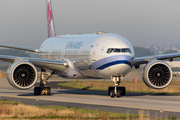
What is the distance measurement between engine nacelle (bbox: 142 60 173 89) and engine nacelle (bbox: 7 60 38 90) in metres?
9.03

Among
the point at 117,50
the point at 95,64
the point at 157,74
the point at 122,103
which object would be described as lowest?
the point at 122,103

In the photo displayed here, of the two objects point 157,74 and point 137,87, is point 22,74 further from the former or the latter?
point 137,87

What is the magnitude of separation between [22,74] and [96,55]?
6.15m

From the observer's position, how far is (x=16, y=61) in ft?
97.1

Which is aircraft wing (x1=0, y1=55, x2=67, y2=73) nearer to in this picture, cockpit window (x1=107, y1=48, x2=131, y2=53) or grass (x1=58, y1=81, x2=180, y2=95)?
cockpit window (x1=107, y1=48, x2=131, y2=53)

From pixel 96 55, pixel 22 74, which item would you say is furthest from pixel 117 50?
pixel 22 74

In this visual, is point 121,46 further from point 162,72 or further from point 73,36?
A: point 73,36

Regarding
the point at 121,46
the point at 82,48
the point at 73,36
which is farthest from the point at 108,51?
the point at 73,36

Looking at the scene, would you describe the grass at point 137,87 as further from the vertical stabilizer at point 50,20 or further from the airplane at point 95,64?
the vertical stabilizer at point 50,20

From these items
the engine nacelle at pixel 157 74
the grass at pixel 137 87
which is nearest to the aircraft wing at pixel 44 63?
the engine nacelle at pixel 157 74

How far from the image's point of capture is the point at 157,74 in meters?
30.2

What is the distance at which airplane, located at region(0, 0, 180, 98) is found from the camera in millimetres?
28094

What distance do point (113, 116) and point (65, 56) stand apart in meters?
17.7

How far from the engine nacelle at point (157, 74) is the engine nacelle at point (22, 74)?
9028 mm
